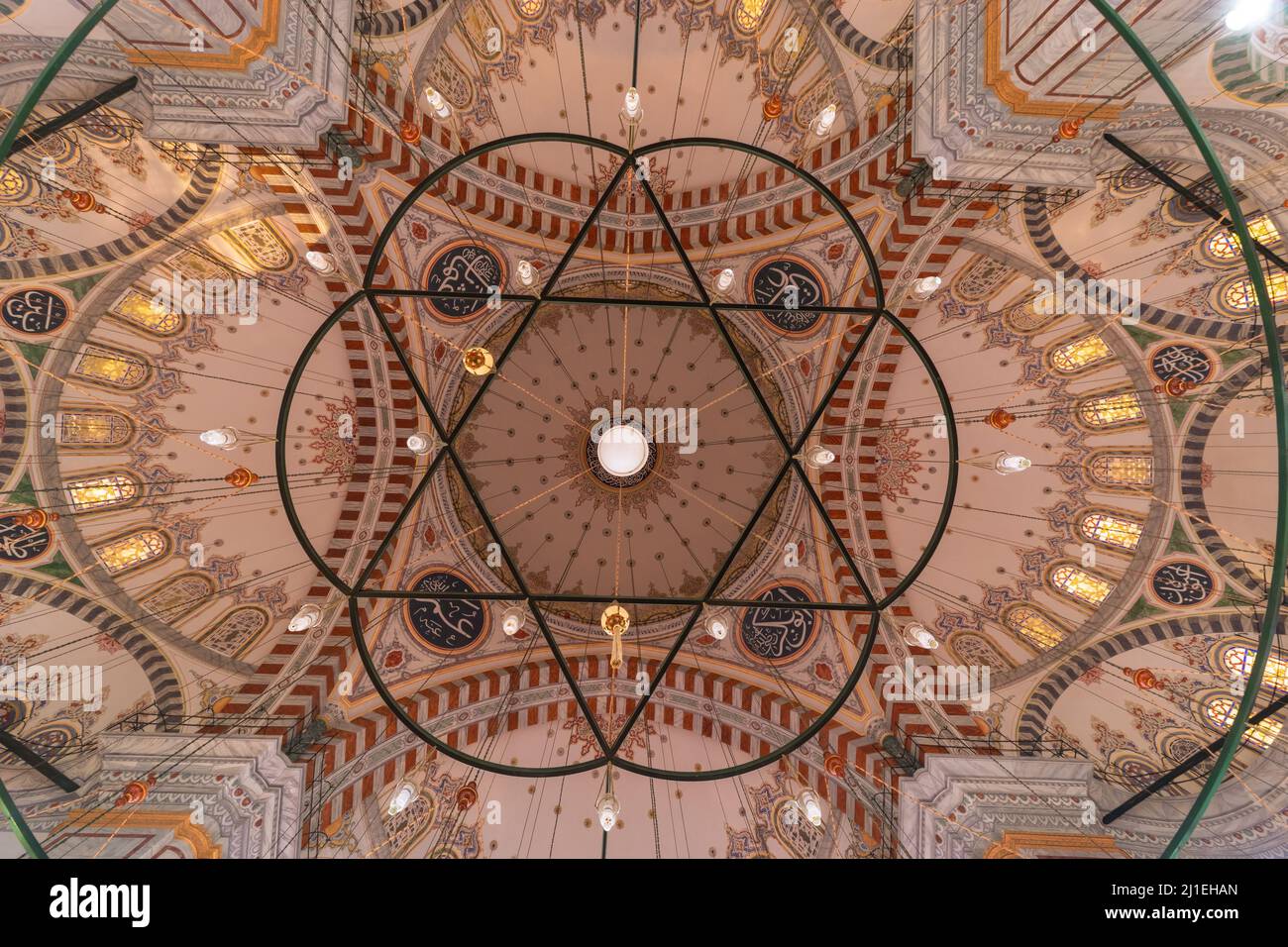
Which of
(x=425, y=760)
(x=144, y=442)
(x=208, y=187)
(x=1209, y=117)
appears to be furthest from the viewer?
(x=425, y=760)

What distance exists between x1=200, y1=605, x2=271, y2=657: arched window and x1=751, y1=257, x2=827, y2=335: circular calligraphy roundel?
9.42 m

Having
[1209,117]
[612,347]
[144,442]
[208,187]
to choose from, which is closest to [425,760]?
[144,442]

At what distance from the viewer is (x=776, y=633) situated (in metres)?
11.2

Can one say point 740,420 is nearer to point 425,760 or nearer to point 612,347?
point 612,347

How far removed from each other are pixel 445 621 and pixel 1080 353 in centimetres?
1088

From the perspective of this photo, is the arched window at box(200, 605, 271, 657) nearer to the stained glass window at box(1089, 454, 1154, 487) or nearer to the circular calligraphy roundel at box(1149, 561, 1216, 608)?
the stained glass window at box(1089, 454, 1154, 487)

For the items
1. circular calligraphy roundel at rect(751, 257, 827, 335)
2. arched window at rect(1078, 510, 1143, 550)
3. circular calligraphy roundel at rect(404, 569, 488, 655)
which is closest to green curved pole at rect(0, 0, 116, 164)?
circular calligraphy roundel at rect(404, 569, 488, 655)

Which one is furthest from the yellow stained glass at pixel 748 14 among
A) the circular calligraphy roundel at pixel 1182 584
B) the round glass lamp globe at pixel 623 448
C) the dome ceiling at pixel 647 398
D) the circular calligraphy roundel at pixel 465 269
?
the circular calligraphy roundel at pixel 1182 584

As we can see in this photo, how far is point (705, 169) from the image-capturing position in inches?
418

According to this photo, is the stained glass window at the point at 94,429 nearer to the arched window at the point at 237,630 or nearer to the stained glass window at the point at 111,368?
the stained glass window at the point at 111,368

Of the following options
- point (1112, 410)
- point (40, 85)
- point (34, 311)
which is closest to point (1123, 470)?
point (1112, 410)

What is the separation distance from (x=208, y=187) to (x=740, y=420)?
892 centimetres

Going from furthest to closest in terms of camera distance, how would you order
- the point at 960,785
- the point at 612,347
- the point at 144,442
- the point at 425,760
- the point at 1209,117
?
the point at 612,347 → the point at 425,760 → the point at 144,442 → the point at 960,785 → the point at 1209,117

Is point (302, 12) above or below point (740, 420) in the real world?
above
